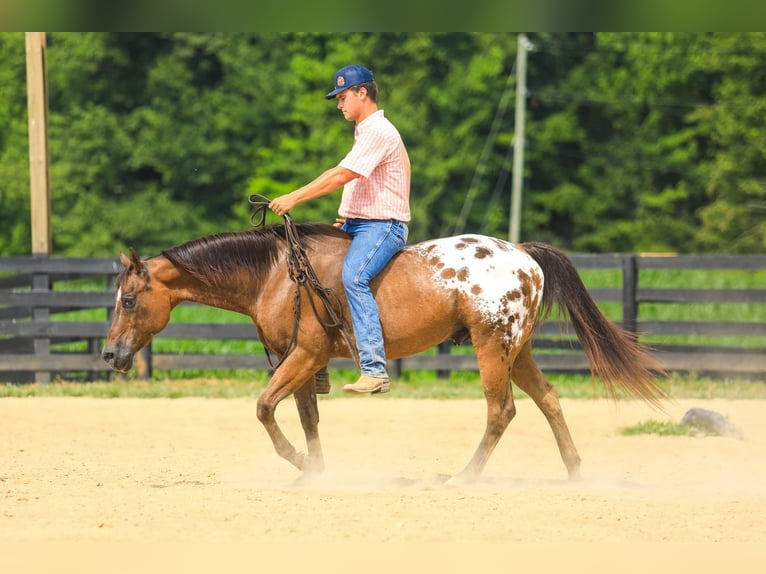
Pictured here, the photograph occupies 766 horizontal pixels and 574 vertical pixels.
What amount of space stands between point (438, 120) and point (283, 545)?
32.0 meters

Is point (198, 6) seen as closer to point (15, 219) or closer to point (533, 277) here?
point (533, 277)

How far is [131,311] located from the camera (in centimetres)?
702

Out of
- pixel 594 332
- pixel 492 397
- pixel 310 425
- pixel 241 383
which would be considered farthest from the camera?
pixel 241 383

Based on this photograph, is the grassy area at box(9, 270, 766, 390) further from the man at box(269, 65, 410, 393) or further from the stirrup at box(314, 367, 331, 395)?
the man at box(269, 65, 410, 393)

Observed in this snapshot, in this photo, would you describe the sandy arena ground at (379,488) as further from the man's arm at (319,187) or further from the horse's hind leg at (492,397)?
the man's arm at (319,187)

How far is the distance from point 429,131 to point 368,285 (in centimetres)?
2968

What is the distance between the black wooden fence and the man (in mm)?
5839

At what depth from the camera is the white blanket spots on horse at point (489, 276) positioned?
7.05m

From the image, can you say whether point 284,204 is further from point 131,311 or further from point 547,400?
point 547,400

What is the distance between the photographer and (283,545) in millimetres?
5242

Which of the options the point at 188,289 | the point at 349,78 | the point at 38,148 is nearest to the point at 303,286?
the point at 188,289

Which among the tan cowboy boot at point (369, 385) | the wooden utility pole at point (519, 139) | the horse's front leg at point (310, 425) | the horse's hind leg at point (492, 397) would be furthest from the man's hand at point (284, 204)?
the wooden utility pole at point (519, 139)

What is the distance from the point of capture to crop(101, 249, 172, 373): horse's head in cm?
700

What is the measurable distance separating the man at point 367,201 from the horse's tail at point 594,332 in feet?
3.54
